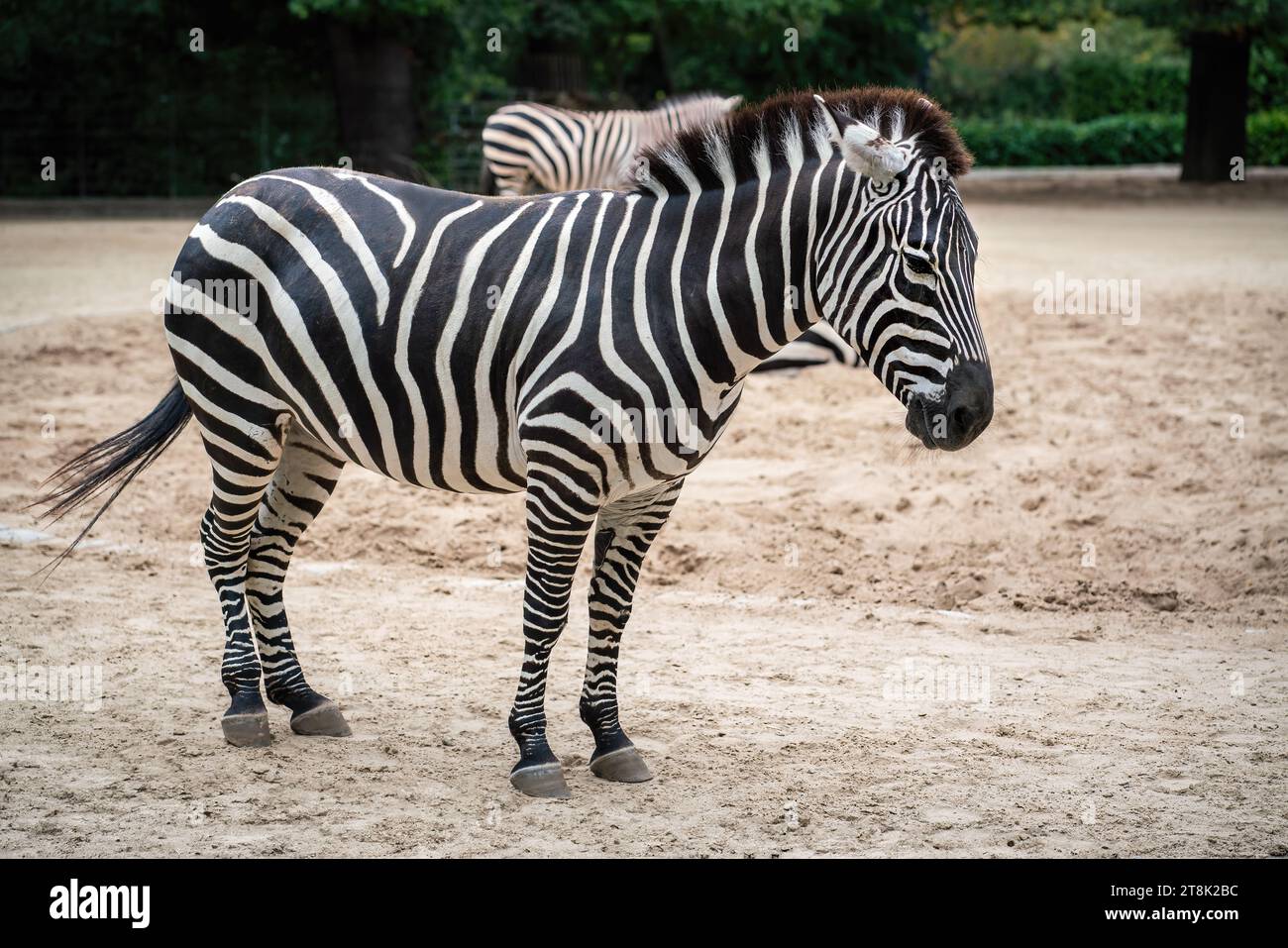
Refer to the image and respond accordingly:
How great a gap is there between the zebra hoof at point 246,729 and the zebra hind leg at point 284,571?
6.1 inches

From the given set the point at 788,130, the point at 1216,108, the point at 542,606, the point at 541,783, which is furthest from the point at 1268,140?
the point at 541,783

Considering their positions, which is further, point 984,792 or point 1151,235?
point 1151,235

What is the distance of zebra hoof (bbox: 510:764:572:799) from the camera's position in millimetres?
Answer: 4246

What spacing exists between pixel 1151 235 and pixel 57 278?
41.6ft

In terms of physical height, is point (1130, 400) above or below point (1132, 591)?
above

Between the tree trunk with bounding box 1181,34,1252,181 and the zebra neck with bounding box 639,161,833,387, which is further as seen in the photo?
the tree trunk with bounding box 1181,34,1252,181

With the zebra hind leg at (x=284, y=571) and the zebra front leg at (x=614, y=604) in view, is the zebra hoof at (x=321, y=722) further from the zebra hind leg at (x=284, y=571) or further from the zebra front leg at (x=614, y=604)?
the zebra front leg at (x=614, y=604)

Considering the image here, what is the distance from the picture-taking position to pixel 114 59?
2217 cm

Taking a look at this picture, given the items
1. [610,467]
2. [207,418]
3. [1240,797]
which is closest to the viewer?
[610,467]

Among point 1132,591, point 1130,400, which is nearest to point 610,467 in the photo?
point 1132,591

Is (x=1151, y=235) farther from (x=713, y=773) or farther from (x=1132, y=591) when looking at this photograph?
(x=713, y=773)

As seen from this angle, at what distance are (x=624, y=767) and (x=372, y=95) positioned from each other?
701 inches

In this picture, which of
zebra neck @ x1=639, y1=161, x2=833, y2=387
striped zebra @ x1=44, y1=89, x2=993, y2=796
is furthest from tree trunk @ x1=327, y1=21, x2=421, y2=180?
zebra neck @ x1=639, y1=161, x2=833, y2=387

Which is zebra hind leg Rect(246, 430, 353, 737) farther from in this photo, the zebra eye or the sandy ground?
the zebra eye
